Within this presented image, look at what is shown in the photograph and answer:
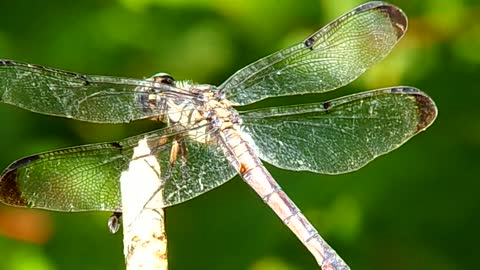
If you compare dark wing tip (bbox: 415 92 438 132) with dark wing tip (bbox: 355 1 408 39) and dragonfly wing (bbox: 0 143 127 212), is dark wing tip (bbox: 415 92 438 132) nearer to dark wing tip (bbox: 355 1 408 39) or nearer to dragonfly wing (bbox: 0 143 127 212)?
dark wing tip (bbox: 355 1 408 39)

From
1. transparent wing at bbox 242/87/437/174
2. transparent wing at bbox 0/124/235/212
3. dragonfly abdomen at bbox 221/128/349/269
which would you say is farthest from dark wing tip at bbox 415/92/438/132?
transparent wing at bbox 0/124/235/212

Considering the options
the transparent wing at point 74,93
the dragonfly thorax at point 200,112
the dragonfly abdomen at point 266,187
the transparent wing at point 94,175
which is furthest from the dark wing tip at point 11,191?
the dragonfly abdomen at point 266,187

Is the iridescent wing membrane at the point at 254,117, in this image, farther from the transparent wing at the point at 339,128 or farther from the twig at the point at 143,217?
the twig at the point at 143,217

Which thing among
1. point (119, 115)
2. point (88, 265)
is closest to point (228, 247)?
point (88, 265)

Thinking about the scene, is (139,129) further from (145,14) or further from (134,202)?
(134,202)

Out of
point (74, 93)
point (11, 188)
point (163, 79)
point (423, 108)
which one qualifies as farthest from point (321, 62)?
point (11, 188)
